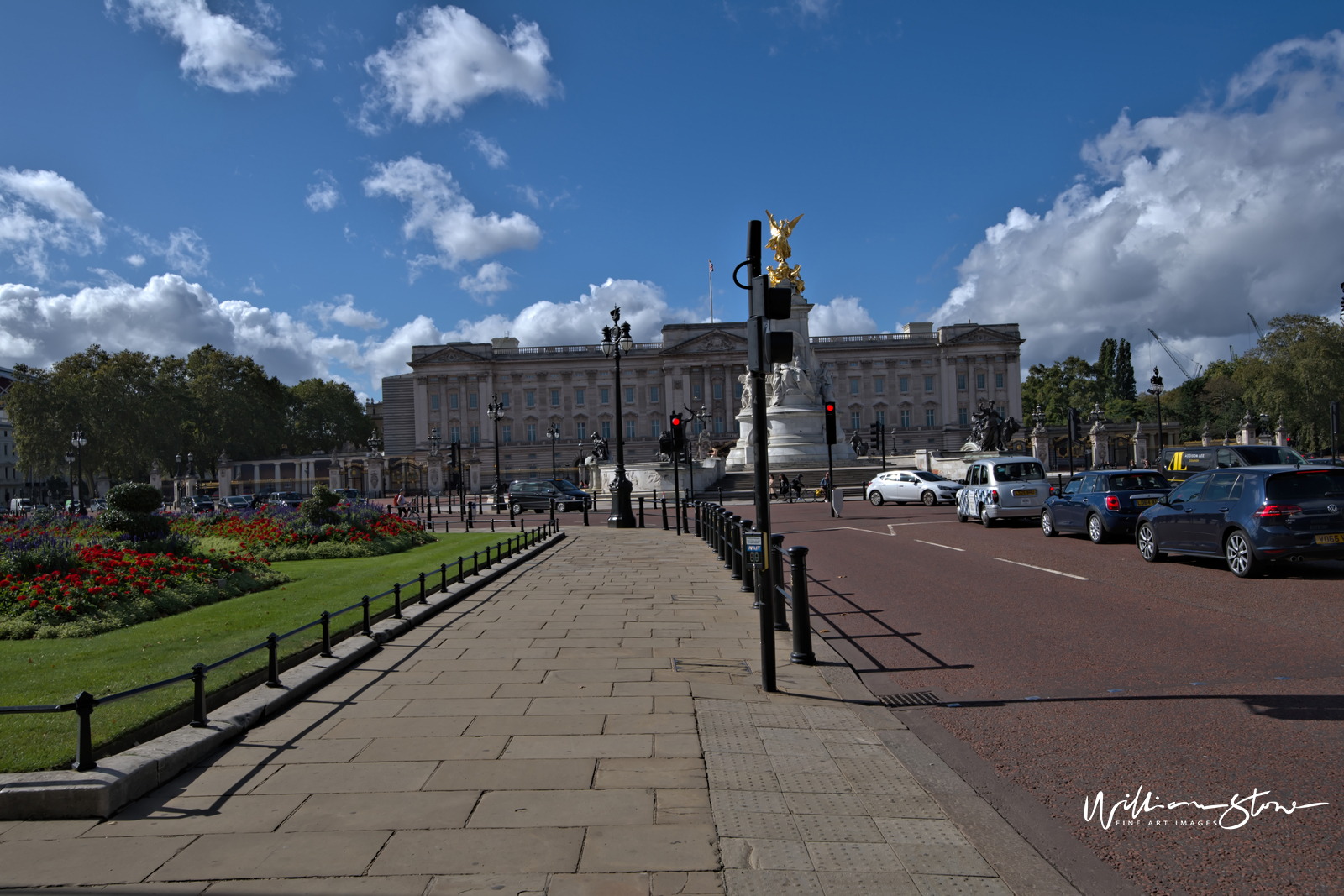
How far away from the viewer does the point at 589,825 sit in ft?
13.8

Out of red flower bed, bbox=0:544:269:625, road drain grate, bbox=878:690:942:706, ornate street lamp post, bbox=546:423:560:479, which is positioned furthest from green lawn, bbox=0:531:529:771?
ornate street lamp post, bbox=546:423:560:479

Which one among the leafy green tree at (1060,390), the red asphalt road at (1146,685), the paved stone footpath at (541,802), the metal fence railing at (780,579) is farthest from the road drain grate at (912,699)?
the leafy green tree at (1060,390)

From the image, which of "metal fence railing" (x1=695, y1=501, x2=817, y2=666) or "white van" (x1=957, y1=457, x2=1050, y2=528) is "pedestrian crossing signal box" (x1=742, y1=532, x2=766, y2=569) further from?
"white van" (x1=957, y1=457, x2=1050, y2=528)

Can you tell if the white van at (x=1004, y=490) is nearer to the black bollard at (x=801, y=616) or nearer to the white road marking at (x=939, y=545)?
the white road marking at (x=939, y=545)

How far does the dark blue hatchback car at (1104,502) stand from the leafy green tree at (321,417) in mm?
100379

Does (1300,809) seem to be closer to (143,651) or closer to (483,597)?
(143,651)

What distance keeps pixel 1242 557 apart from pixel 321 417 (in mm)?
107572

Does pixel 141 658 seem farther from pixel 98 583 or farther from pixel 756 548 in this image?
pixel 756 548

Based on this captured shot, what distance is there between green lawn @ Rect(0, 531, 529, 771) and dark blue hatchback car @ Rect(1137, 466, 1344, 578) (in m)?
11.1

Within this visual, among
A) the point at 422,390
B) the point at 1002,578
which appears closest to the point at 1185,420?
the point at 422,390

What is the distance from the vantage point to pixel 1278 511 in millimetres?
11617

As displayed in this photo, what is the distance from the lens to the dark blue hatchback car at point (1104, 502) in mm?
16953

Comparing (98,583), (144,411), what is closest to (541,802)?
(98,583)

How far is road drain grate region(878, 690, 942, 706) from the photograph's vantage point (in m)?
6.51
